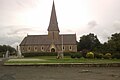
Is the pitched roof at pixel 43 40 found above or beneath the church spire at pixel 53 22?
beneath

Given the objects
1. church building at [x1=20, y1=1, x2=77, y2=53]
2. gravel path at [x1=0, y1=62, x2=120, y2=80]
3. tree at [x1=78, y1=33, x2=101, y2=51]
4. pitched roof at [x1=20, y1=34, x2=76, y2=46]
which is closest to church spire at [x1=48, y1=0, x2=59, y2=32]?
church building at [x1=20, y1=1, x2=77, y2=53]

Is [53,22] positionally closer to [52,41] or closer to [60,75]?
[52,41]

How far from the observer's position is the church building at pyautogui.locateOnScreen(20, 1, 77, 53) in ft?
313

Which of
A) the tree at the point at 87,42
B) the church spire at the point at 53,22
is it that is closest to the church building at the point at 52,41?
the church spire at the point at 53,22

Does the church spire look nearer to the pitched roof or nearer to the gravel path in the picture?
the pitched roof

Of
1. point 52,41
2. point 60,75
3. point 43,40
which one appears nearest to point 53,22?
point 52,41

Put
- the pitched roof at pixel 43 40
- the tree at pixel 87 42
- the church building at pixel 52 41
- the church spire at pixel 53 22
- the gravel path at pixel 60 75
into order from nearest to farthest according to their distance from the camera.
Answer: the gravel path at pixel 60 75 < the church spire at pixel 53 22 < the church building at pixel 52 41 < the pitched roof at pixel 43 40 < the tree at pixel 87 42

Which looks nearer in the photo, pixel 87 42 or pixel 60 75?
pixel 60 75

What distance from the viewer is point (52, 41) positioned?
96750mm

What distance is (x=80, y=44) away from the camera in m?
118

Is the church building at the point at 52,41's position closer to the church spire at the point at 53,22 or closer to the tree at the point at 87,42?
the church spire at the point at 53,22

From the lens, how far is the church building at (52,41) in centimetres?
9544

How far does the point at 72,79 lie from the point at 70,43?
267ft

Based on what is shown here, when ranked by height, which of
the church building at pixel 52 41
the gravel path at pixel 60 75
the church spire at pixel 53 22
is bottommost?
the gravel path at pixel 60 75
